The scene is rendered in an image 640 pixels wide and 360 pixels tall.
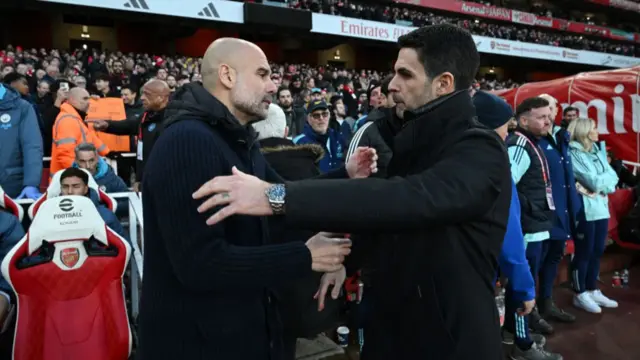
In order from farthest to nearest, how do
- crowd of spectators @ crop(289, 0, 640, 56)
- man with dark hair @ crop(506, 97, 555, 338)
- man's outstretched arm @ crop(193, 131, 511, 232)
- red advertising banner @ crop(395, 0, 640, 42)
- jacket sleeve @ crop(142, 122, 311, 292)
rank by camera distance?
red advertising banner @ crop(395, 0, 640, 42) → crowd of spectators @ crop(289, 0, 640, 56) → man with dark hair @ crop(506, 97, 555, 338) → jacket sleeve @ crop(142, 122, 311, 292) → man's outstretched arm @ crop(193, 131, 511, 232)

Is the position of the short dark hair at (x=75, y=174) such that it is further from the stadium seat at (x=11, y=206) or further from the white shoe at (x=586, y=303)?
the white shoe at (x=586, y=303)

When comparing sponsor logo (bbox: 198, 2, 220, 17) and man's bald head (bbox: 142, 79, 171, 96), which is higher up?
sponsor logo (bbox: 198, 2, 220, 17)

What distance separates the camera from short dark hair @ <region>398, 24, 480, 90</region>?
1235 mm

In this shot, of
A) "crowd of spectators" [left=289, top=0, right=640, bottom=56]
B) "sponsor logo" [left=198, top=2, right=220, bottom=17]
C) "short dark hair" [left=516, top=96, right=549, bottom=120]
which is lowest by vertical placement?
"short dark hair" [left=516, top=96, right=549, bottom=120]

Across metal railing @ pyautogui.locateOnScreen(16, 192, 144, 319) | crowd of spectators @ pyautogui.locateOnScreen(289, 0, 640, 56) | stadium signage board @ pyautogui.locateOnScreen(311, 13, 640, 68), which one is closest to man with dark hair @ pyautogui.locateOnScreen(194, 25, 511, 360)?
metal railing @ pyautogui.locateOnScreen(16, 192, 144, 319)

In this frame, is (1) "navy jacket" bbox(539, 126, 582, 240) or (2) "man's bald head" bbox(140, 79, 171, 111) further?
(2) "man's bald head" bbox(140, 79, 171, 111)

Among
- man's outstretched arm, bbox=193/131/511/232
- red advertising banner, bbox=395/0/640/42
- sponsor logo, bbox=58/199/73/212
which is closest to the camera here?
man's outstretched arm, bbox=193/131/511/232

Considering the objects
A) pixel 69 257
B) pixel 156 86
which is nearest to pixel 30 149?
pixel 156 86

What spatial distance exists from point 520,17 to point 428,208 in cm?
3451

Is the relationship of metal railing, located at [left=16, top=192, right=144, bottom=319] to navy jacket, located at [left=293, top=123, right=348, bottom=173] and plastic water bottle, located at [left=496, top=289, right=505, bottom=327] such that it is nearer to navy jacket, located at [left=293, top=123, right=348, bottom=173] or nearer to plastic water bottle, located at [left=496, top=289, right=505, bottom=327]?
navy jacket, located at [left=293, top=123, right=348, bottom=173]

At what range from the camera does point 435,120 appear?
3.87 ft

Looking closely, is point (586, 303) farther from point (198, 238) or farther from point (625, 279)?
point (198, 238)

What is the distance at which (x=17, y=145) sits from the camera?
12.2 ft

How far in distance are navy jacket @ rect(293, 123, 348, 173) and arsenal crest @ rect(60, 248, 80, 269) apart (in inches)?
94.7
